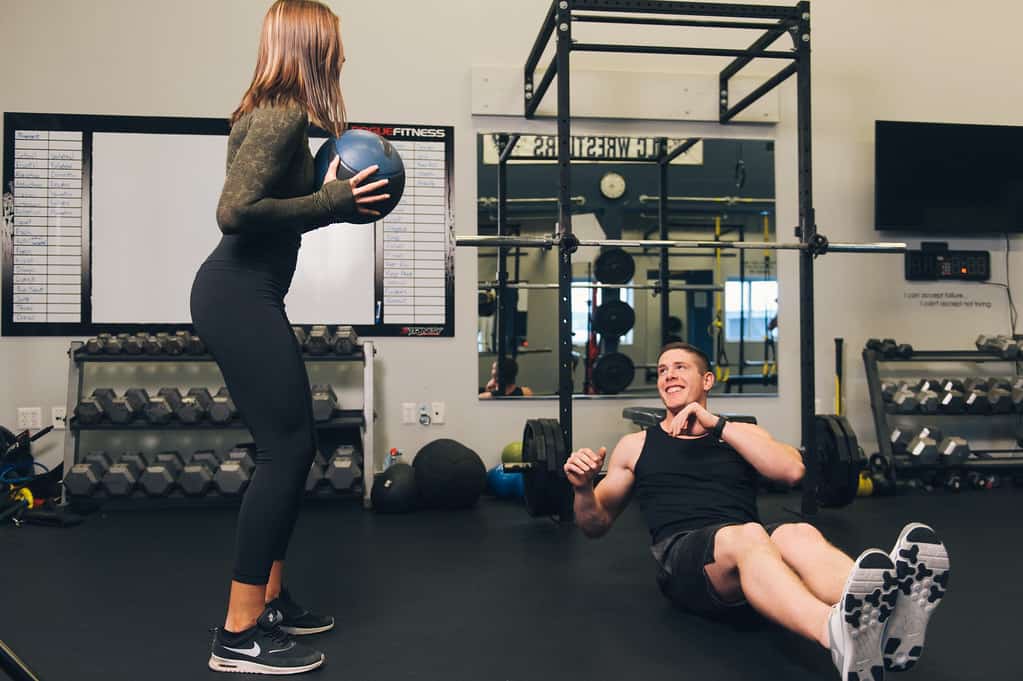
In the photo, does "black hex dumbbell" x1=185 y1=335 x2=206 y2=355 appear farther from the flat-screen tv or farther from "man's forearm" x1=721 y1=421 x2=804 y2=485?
the flat-screen tv

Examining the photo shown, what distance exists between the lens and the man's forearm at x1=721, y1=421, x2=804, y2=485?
189 cm

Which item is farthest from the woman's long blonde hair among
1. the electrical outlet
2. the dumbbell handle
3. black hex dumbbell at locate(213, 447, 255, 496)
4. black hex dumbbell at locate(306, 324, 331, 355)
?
the electrical outlet

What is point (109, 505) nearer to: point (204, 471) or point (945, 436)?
point (204, 471)

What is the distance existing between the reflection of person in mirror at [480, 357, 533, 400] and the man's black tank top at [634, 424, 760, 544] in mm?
1987

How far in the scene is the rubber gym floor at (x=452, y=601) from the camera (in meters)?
1.67

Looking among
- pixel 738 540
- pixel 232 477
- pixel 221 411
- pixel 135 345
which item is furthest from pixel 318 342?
pixel 738 540

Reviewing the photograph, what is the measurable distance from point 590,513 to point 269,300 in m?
0.99

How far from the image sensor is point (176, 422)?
3.52m

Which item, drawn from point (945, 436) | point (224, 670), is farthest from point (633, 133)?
point (224, 670)

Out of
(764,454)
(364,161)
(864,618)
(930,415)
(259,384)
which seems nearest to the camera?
(864,618)

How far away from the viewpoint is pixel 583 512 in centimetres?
204

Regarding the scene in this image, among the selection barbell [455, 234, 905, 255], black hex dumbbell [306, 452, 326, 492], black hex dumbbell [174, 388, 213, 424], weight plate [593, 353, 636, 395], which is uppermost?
barbell [455, 234, 905, 255]

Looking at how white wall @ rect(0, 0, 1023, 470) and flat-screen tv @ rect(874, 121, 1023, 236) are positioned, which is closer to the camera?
white wall @ rect(0, 0, 1023, 470)

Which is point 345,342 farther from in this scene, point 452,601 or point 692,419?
point 692,419
